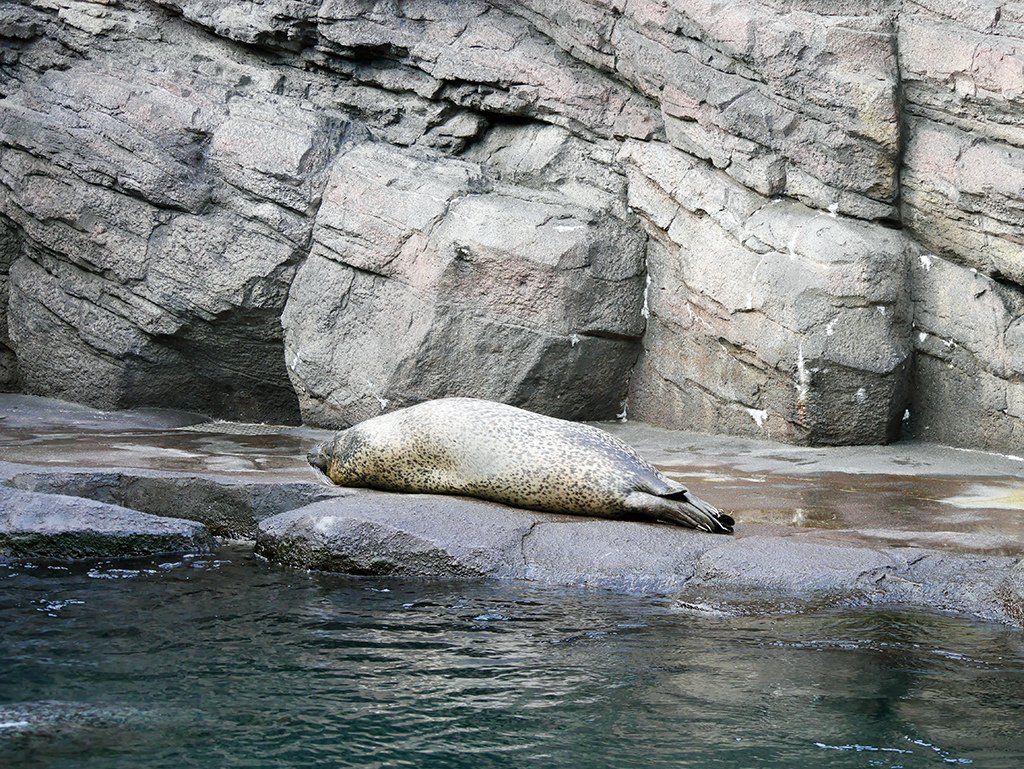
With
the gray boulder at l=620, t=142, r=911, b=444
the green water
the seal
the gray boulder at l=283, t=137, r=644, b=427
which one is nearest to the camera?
the green water

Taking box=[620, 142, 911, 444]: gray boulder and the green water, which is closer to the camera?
the green water

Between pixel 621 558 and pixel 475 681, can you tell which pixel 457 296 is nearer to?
pixel 621 558

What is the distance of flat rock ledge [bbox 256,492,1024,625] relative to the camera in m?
4.61

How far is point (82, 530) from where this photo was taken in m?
5.46

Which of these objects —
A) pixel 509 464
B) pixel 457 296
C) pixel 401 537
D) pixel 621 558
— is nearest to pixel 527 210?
pixel 457 296

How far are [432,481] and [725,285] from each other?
296cm

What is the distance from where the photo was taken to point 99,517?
5527mm

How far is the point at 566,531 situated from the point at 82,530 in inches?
81.2

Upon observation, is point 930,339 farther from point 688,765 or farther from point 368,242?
point 688,765

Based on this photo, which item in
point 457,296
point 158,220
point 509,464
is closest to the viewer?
point 509,464

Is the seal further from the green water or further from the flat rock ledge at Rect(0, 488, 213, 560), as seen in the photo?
the flat rock ledge at Rect(0, 488, 213, 560)

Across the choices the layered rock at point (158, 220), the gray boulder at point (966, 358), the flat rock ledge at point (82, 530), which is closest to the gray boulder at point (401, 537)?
the flat rock ledge at point (82, 530)

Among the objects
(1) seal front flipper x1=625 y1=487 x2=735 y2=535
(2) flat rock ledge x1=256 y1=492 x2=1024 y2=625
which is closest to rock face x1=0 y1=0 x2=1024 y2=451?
(1) seal front flipper x1=625 y1=487 x2=735 y2=535

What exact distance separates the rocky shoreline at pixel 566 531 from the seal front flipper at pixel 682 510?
0.07 metres
